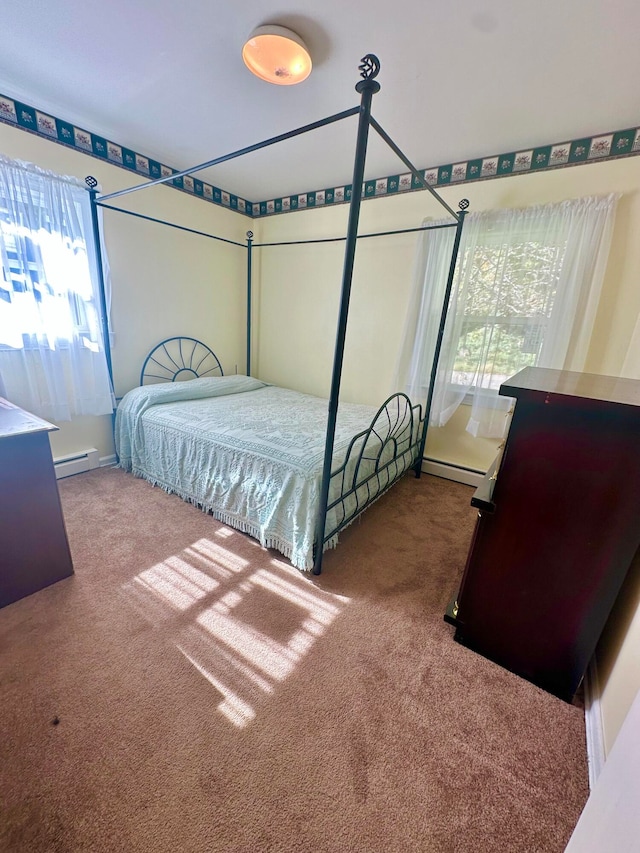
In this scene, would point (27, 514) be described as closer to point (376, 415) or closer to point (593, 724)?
point (376, 415)

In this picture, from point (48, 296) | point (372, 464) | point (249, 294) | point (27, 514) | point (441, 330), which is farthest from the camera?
point (249, 294)

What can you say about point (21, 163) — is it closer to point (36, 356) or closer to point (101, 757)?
point (36, 356)

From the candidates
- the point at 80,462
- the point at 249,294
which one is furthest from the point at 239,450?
the point at 249,294

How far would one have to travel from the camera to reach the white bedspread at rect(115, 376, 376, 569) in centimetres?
176

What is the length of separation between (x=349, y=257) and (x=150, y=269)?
227 cm

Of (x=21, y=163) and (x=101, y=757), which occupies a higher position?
(x=21, y=163)

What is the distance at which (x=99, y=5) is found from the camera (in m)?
1.42

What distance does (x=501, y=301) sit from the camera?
2.50 metres

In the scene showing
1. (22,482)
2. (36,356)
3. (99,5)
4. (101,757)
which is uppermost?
(99,5)

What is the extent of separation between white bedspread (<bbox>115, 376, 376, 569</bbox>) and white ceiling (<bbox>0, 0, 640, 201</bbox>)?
6.00 ft

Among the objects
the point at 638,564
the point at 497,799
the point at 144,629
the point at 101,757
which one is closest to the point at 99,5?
the point at 144,629

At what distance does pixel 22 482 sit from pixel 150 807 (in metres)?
1.27

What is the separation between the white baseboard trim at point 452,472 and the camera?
2869 millimetres

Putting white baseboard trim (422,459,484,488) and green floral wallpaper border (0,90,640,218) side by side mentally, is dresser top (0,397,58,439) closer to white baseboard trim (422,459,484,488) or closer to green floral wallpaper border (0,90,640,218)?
green floral wallpaper border (0,90,640,218)
